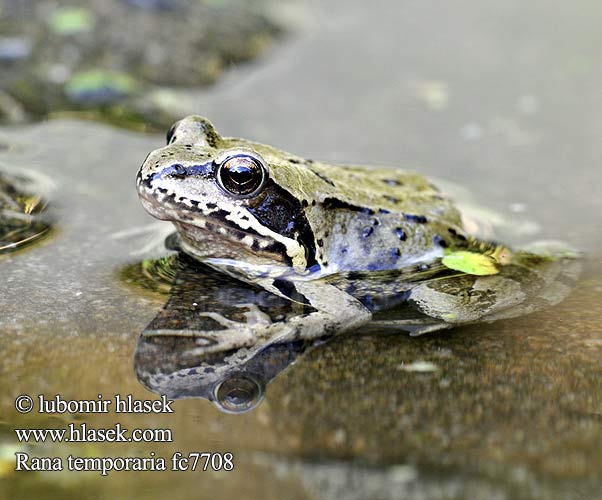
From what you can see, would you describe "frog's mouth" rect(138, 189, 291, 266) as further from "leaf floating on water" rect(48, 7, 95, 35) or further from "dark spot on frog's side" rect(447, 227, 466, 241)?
"leaf floating on water" rect(48, 7, 95, 35)

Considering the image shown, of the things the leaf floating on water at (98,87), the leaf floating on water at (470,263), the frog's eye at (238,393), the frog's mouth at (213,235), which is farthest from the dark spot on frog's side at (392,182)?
the leaf floating on water at (98,87)

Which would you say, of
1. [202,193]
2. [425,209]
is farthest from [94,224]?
[425,209]

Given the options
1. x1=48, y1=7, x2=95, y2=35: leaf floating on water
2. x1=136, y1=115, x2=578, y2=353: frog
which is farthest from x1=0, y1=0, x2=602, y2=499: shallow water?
x1=48, y1=7, x2=95, y2=35: leaf floating on water

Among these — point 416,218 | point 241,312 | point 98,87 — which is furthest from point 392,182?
point 98,87

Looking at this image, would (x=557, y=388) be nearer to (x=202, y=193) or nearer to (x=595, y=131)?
(x=202, y=193)

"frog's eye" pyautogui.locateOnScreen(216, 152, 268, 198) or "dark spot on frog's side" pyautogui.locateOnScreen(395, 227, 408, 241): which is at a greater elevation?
"frog's eye" pyautogui.locateOnScreen(216, 152, 268, 198)

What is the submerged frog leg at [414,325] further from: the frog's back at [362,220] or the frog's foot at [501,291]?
the frog's back at [362,220]

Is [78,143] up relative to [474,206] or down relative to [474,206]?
up
